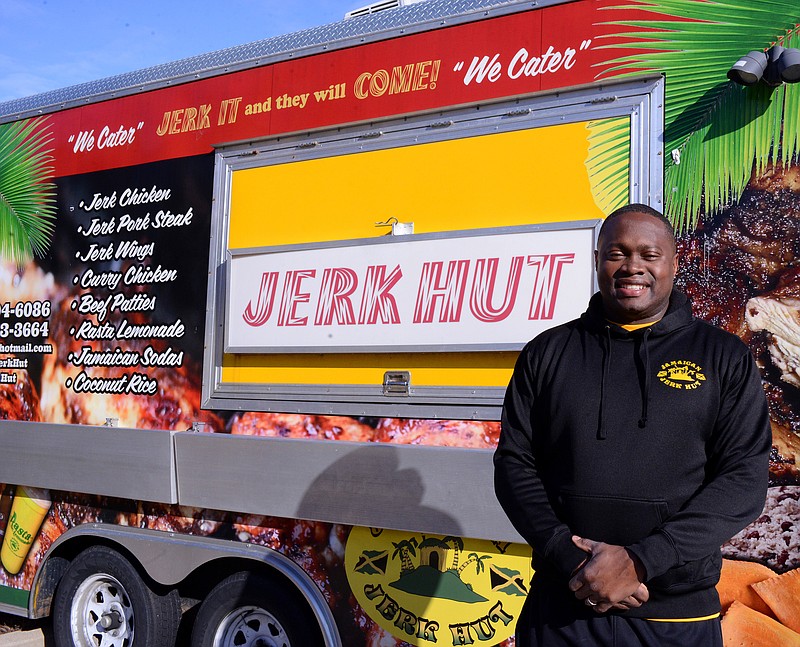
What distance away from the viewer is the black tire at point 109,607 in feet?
13.9

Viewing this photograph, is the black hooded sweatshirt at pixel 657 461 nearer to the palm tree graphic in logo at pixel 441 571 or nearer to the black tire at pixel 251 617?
the palm tree graphic in logo at pixel 441 571

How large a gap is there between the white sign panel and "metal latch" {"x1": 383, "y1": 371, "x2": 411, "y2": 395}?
0.10 metres

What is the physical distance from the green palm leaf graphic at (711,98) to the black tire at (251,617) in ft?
7.38

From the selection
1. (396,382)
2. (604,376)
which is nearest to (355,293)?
(396,382)

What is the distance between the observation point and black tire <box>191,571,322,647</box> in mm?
3791

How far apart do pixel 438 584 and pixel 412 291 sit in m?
1.16

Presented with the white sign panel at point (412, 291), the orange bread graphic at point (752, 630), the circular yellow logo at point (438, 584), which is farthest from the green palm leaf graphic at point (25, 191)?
the orange bread graphic at point (752, 630)

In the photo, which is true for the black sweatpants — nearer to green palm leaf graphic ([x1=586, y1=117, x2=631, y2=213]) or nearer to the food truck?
the food truck

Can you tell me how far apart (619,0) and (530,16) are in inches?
14.3

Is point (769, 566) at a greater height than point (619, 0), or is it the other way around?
point (619, 0)

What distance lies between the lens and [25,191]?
5066mm

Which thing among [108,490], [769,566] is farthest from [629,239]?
[108,490]

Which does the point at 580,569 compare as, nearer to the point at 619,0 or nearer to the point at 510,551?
the point at 510,551

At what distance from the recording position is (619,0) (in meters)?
3.36
